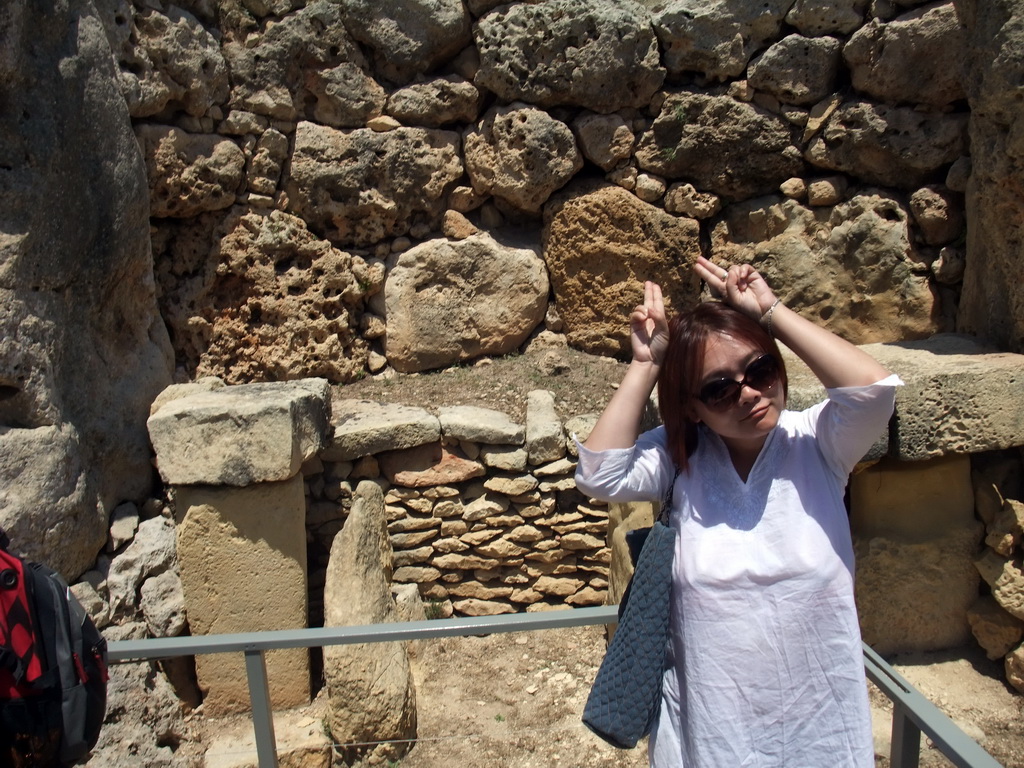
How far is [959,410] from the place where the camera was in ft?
9.32

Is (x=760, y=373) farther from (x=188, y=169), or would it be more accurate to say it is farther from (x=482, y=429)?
(x=188, y=169)

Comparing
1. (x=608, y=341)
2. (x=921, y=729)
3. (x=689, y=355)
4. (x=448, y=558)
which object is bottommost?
(x=448, y=558)

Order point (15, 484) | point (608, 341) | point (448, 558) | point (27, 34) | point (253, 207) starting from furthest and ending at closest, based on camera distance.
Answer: point (608, 341) < point (253, 207) < point (448, 558) < point (27, 34) < point (15, 484)

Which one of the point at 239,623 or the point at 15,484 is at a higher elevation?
the point at 15,484

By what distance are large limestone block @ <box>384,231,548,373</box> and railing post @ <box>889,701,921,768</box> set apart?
12.3 ft

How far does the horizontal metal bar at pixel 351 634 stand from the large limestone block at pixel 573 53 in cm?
371

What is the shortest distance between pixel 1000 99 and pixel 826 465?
245cm

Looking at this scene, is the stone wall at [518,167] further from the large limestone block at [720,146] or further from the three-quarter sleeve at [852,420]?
the three-quarter sleeve at [852,420]

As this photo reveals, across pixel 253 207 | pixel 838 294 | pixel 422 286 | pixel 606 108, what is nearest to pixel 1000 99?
pixel 838 294

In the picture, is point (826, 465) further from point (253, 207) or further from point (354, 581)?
point (253, 207)

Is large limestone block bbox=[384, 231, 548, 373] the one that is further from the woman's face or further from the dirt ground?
the woman's face

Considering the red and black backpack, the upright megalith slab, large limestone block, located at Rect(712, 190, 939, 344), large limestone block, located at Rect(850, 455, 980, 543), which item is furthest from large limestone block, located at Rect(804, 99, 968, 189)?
the red and black backpack

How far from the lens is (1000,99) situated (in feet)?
9.90

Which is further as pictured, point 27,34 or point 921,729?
point 27,34
